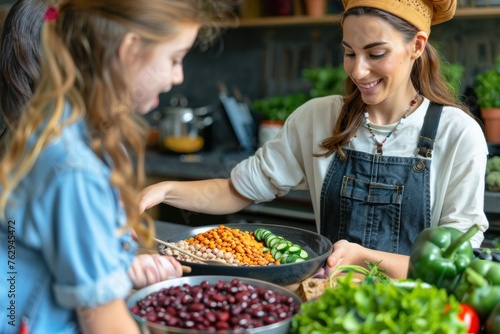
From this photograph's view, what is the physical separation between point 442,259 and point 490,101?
6.67ft

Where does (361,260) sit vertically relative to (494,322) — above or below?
below

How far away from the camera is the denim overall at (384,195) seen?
1.93 metres

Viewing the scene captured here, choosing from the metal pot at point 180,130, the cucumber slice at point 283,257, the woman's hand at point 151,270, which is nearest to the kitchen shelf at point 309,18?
the metal pot at point 180,130

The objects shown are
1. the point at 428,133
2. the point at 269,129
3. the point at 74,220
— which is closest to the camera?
the point at 74,220

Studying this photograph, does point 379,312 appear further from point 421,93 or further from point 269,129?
point 269,129

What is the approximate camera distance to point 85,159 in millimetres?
983

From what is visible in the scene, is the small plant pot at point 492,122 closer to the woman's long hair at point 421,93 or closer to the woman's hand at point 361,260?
the woman's long hair at point 421,93

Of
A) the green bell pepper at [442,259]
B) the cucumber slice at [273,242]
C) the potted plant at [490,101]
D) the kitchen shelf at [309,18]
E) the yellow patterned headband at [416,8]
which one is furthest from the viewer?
the kitchen shelf at [309,18]

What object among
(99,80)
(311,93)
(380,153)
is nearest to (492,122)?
(311,93)

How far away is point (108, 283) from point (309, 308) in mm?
373

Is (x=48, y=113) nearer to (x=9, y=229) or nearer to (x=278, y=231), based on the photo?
(x=9, y=229)

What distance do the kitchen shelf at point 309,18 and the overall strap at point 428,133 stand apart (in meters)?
1.46

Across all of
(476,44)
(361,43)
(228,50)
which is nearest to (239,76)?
(228,50)

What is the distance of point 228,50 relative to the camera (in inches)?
173
